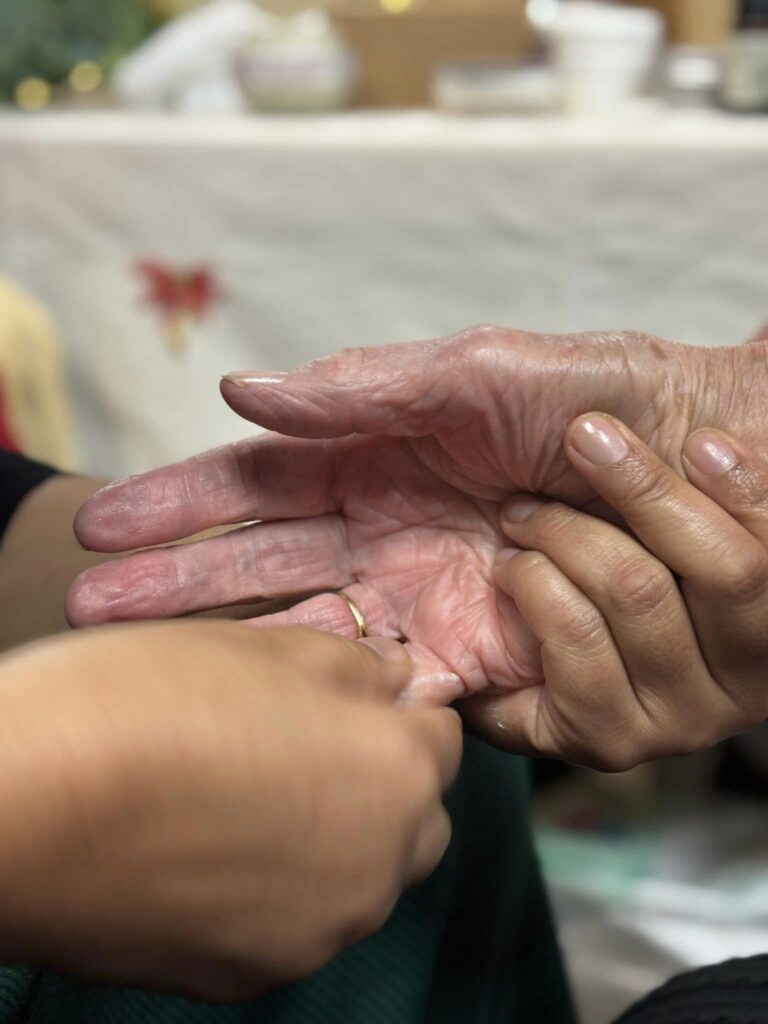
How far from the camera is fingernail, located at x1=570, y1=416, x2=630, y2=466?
60 centimetres

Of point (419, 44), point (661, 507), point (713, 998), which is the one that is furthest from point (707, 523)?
point (419, 44)

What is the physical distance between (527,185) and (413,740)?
102 cm

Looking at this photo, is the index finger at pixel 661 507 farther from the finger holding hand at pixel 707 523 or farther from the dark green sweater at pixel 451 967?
the dark green sweater at pixel 451 967

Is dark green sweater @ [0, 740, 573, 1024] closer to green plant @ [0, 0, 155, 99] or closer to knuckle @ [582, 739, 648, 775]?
knuckle @ [582, 739, 648, 775]

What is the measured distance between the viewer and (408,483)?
0.71 metres

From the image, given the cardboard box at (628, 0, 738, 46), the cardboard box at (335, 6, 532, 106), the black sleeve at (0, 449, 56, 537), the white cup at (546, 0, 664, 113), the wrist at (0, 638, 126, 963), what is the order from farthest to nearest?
the cardboard box at (628, 0, 738, 46), the cardboard box at (335, 6, 532, 106), the white cup at (546, 0, 664, 113), the black sleeve at (0, 449, 56, 537), the wrist at (0, 638, 126, 963)

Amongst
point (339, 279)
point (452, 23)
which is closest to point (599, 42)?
point (452, 23)

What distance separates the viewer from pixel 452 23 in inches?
60.9

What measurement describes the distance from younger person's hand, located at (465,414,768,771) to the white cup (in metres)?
0.94

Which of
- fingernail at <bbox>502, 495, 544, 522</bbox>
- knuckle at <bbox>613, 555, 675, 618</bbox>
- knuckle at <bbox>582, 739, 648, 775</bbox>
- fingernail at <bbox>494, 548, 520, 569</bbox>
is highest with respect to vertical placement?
knuckle at <bbox>613, 555, 675, 618</bbox>

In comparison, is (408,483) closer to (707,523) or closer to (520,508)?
(520,508)

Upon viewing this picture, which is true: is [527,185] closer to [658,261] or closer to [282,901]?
[658,261]

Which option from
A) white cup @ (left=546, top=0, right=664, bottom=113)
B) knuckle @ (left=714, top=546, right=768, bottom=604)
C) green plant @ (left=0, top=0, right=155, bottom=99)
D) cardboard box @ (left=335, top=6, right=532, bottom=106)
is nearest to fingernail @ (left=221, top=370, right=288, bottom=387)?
knuckle @ (left=714, top=546, right=768, bottom=604)

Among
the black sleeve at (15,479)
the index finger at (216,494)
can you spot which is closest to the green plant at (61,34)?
the black sleeve at (15,479)
